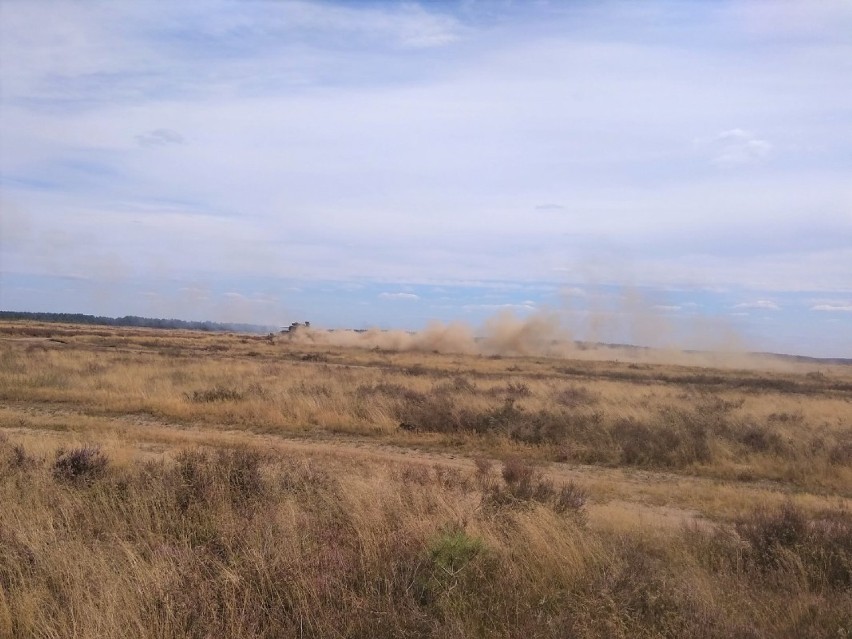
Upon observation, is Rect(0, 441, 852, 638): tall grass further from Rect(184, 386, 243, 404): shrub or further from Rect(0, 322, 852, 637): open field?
Rect(184, 386, 243, 404): shrub

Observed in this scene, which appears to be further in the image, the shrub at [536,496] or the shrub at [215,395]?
the shrub at [215,395]

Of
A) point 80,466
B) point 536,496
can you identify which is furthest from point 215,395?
point 536,496

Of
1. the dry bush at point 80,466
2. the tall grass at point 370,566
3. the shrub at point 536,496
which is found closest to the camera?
the tall grass at point 370,566

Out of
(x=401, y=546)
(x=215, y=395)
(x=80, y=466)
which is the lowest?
(x=215, y=395)

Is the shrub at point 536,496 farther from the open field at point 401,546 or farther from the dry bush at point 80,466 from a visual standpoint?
the dry bush at point 80,466

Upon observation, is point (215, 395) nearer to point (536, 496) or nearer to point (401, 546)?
point (536, 496)

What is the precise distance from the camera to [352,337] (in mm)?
94875

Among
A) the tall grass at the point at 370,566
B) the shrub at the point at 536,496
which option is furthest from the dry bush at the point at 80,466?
the shrub at the point at 536,496

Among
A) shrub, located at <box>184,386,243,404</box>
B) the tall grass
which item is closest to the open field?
the tall grass

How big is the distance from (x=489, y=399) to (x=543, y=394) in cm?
474

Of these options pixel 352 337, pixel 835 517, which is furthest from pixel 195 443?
pixel 352 337

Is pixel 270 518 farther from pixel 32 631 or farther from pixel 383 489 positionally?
pixel 32 631

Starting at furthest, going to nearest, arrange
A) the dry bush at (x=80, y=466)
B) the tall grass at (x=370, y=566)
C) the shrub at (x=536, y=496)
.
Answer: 1. the dry bush at (x=80, y=466)
2. the shrub at (x=536, y=496)
3. the tall grass at (x=370, y=566)

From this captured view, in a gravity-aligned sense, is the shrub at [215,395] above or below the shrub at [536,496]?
below
